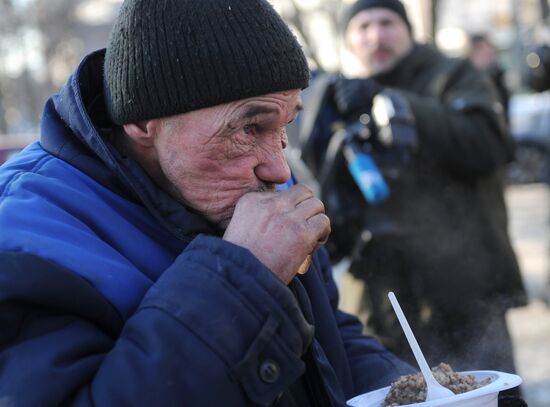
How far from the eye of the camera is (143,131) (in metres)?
1.60

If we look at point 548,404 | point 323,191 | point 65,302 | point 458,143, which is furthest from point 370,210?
point 65,302

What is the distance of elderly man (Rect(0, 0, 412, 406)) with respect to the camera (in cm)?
126

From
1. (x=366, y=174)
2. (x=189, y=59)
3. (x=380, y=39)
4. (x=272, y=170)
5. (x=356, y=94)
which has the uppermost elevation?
(x=189, y=59)

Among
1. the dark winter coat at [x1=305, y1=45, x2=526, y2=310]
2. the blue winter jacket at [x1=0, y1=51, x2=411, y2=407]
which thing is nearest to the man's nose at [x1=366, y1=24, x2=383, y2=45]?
the dark winter coat at [x1=305, y1=45, x2=526, y2=310]

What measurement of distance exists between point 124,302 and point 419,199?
2.61 m

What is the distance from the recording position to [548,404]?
4.55 m

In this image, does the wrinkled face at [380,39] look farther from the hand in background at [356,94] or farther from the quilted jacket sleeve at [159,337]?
the quilted jacket sleeve at [159,337]

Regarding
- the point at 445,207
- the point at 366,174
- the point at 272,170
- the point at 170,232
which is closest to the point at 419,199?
the point at 445,207

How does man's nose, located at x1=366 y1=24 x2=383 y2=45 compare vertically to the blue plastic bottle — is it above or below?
above

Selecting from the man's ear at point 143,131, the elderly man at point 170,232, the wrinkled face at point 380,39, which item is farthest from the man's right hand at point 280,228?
the wrinkled face at point 380,39

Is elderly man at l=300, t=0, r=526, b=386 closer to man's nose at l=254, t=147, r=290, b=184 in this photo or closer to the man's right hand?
man's nose at l=254, t=147, r=290, b=184

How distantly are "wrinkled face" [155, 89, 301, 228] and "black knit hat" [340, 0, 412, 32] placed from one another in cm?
274

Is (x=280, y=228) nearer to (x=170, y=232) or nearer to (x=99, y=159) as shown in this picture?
(x=170, y=232)

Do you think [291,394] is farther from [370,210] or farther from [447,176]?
[447,176]
